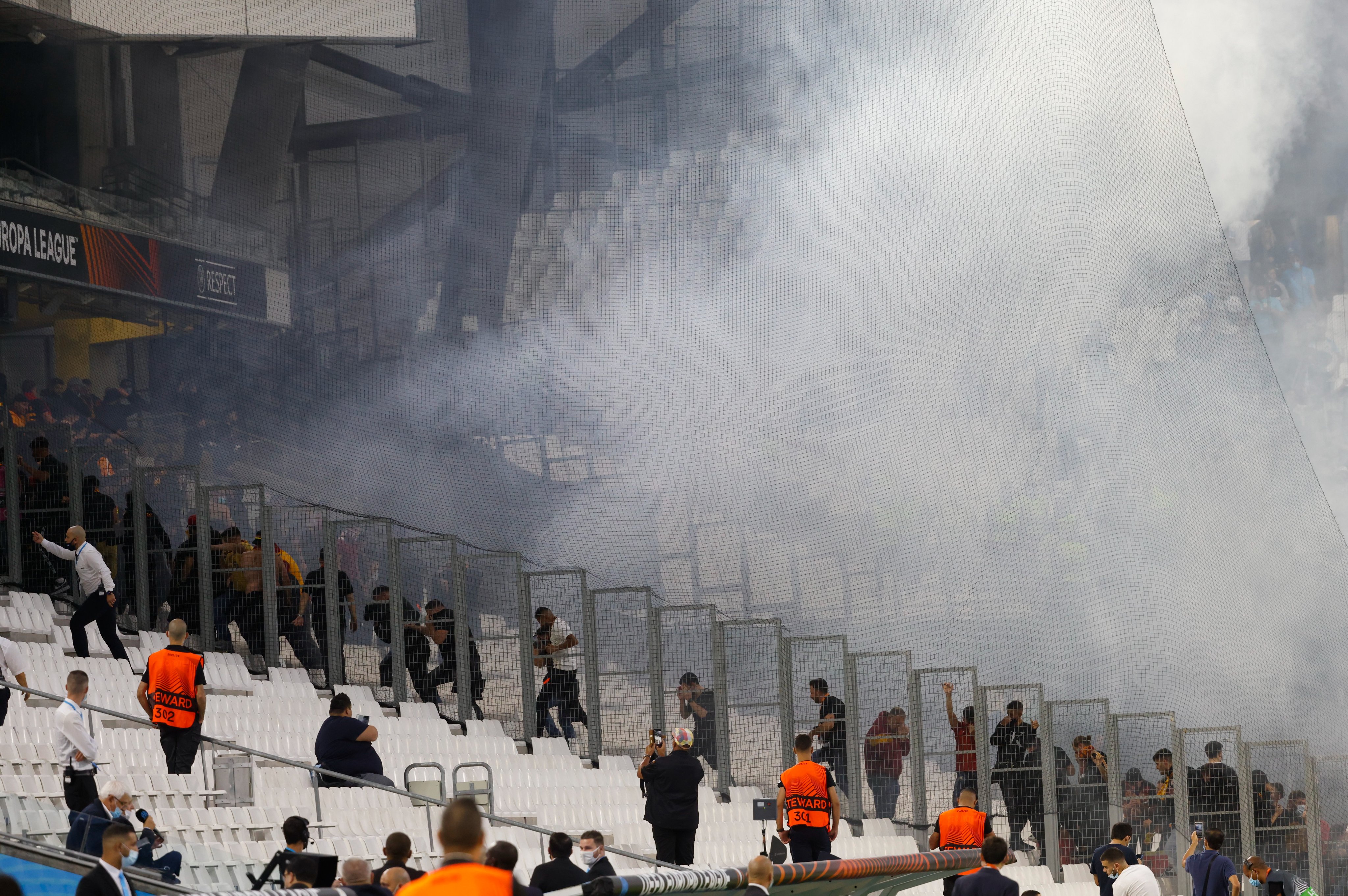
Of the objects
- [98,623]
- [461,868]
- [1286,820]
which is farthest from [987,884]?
[98,623]

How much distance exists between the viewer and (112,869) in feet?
15.9

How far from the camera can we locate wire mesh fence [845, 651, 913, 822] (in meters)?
9.98

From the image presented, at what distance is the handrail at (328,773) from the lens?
7.24 meters

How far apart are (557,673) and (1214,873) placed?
4.69 m

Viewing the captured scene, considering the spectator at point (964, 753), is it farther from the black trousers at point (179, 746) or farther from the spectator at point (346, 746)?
the black trousers at point (179, 746)

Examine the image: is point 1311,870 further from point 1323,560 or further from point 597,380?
point 597,380

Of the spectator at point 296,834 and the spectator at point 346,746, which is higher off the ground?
the spectator at point 346,746

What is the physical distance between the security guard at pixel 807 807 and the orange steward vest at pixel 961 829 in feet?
2.06

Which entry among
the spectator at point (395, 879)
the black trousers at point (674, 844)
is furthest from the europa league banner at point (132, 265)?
the spectator at point (395, 879)

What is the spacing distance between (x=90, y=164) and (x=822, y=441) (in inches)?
279

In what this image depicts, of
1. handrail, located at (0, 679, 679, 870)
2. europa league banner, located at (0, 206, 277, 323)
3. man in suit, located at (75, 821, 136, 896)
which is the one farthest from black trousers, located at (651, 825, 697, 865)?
europa league banner, located at (0, 206, 277, 323)

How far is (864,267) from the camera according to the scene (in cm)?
1656

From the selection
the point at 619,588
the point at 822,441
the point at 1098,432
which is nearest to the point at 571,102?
the point at 822,441

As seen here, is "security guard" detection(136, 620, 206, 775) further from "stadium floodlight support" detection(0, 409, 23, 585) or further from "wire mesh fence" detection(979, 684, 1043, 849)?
"wire mesh fence" detection(979, 684, 1043, 849)
